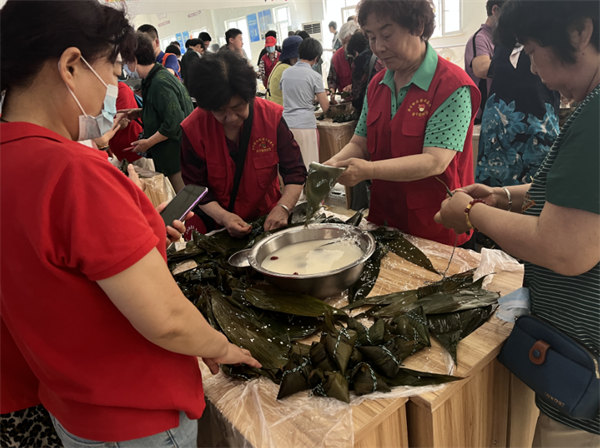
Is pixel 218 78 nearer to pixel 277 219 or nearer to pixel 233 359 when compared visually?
pixel 277 219

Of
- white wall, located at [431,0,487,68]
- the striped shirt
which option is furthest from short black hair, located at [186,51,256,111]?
white wall, located at [431,0,487,68]

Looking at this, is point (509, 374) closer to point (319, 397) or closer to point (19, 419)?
point (319, 397)

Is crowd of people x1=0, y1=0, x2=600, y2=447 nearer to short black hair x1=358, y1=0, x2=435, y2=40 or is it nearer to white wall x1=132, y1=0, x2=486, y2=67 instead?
short black hair x1=358, y1=0, x2=435, y2=40

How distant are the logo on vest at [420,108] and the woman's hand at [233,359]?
1266 millimetres

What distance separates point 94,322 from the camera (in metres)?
0.84

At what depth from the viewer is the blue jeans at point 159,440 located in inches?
38.1

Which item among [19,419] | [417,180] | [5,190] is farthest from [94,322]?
[417,180]

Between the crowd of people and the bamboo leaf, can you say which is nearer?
the crowd of people

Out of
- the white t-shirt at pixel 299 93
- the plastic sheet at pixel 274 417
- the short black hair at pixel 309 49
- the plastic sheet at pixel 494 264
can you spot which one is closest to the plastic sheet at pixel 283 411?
the plastic sheet at pixel 274 417

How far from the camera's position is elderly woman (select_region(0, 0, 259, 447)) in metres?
0.75

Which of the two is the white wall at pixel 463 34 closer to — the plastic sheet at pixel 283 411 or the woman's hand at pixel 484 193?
the woman's hand at pixel 484 193

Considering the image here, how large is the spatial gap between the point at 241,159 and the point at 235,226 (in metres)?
0.38

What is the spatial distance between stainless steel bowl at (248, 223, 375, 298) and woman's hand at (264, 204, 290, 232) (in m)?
0.25

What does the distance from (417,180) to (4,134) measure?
1.60 m
